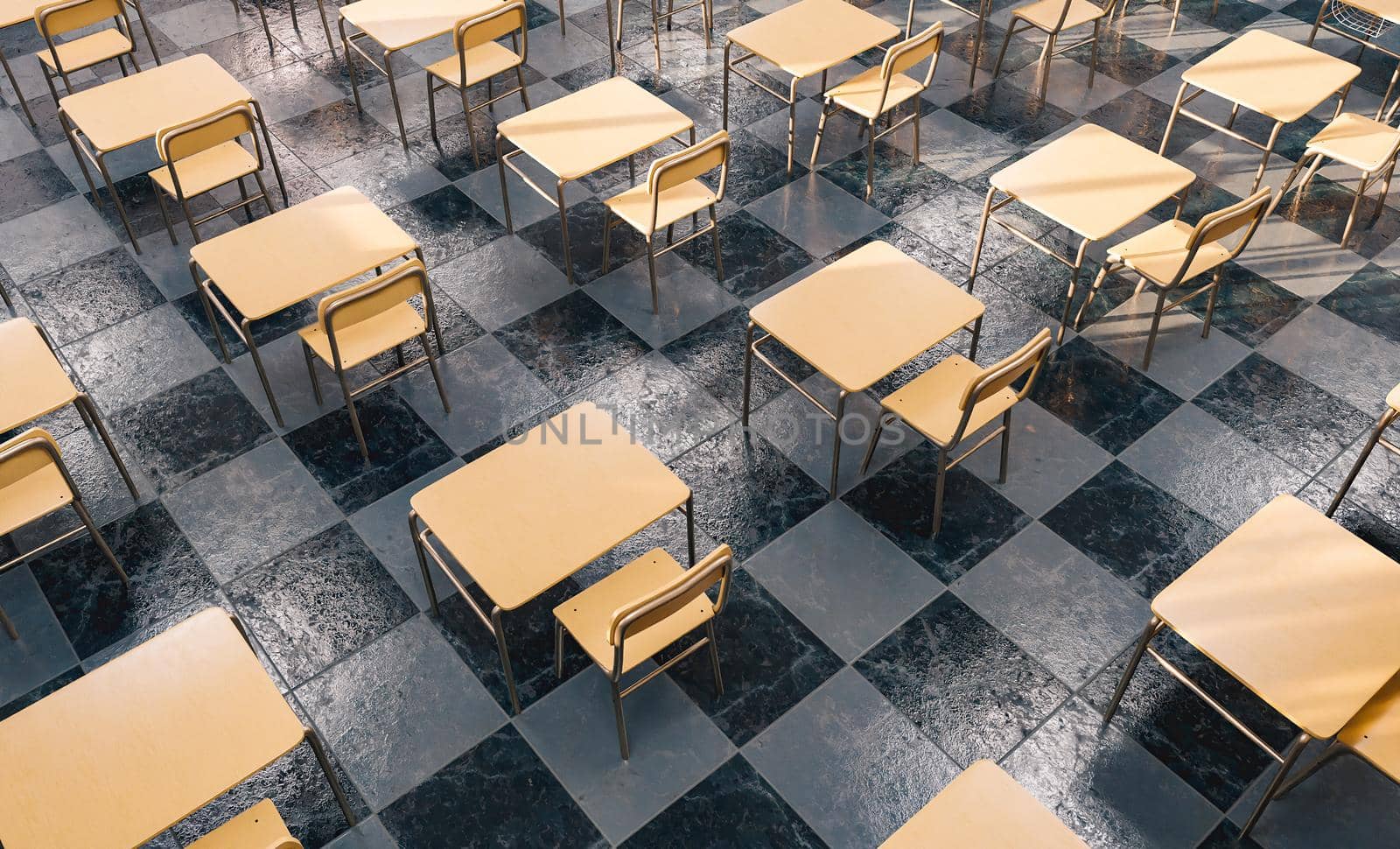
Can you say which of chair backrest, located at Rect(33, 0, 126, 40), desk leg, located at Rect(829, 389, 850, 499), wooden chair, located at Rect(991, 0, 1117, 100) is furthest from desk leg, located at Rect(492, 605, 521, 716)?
wooden chair, located at Rect(991, 0, 1117, 100)

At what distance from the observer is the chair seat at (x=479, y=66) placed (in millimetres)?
6875

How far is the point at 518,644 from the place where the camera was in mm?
4707

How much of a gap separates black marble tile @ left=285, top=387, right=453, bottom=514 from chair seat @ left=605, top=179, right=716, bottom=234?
1.59 m

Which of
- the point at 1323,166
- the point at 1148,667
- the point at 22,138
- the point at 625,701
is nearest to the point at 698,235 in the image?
the point at 625,701

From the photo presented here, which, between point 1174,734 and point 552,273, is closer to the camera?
point 1174,734

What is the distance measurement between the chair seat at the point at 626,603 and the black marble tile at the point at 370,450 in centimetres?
151

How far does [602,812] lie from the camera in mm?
4176

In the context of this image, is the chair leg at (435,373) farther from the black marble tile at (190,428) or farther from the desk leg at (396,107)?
the desk leg at (396,107)

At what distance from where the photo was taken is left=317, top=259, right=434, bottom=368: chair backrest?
189 inches

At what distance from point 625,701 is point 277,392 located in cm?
266

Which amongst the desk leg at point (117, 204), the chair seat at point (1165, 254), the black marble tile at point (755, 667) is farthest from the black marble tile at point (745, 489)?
the desk leg at point (117, 204)

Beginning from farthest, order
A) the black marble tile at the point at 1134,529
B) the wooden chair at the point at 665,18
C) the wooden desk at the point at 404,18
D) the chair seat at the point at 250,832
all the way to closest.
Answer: the wooden chair at the point at 665,18 < the wooden desk at the point at 404,18 < the black marble tile at the point at 1134,529 < the chair seat at the point at 250,832

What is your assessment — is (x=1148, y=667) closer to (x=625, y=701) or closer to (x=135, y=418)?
(x=625, y=701)

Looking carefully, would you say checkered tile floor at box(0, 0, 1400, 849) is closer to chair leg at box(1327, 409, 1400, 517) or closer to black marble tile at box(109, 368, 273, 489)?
black marble tile at box(109, 368, 273, 489)
